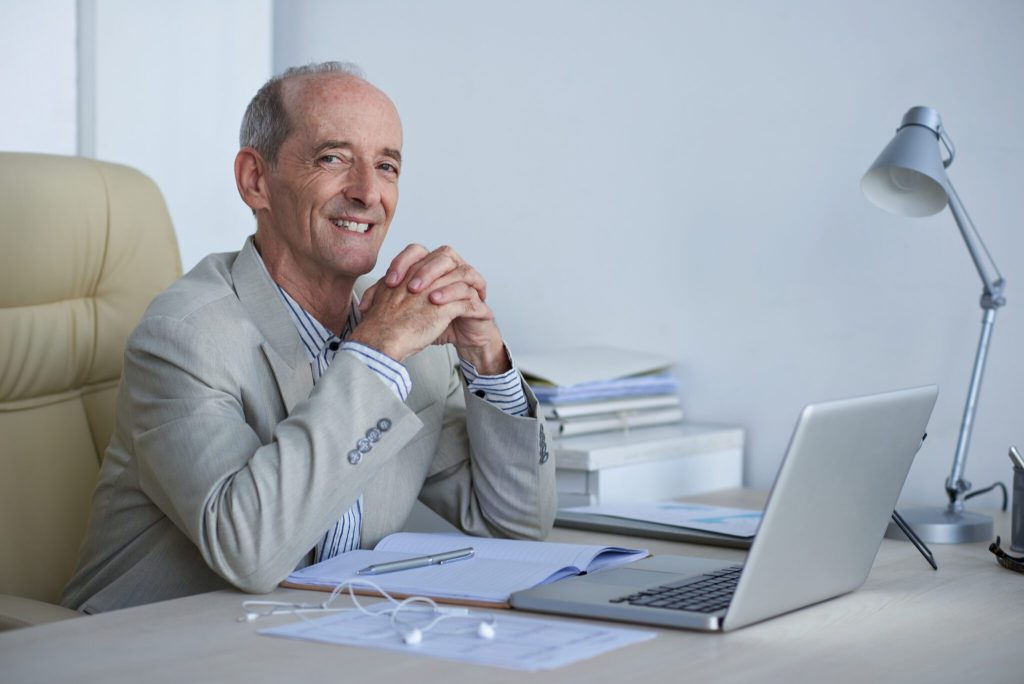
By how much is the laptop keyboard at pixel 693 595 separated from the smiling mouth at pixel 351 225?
672 millimetres

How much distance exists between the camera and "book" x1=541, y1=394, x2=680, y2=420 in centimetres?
200

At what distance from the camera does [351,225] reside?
1.64 metres

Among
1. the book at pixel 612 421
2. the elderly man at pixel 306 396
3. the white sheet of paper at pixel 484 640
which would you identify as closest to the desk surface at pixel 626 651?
the white sheet of paper at pixel 484 640

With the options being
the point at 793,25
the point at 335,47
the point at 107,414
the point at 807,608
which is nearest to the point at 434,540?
the point at 807,608

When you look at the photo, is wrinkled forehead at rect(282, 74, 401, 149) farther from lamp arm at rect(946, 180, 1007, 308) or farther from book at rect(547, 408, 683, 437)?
lamp arm at rect(946, 180, 1007, 308)

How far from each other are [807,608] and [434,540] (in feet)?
1.48

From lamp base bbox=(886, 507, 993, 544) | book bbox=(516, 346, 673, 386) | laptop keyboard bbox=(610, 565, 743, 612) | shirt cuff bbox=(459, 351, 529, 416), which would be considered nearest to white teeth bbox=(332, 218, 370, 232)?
shirt cuff bbox=(459, 351, 529, 416)

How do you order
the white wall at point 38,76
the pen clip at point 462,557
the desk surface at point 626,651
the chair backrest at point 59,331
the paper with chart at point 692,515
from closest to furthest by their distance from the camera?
the desk surface at point 626,651 → the pen clip at point 462,557 → the paper with chart at point 692,515 → the chair backrest at point 59,331 → the white wall at point 38,76

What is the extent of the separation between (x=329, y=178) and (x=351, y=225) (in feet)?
0.22

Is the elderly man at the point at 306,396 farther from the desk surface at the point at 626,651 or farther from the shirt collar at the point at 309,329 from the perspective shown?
the desk surface at the point at 626,651

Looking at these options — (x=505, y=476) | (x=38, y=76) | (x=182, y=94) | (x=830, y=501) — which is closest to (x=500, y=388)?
(x=505, y=476)

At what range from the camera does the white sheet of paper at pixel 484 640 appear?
96 centimetres

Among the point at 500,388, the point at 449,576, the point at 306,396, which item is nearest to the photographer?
the point at 449,576

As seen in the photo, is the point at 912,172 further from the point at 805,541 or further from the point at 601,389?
the point at 805,541
